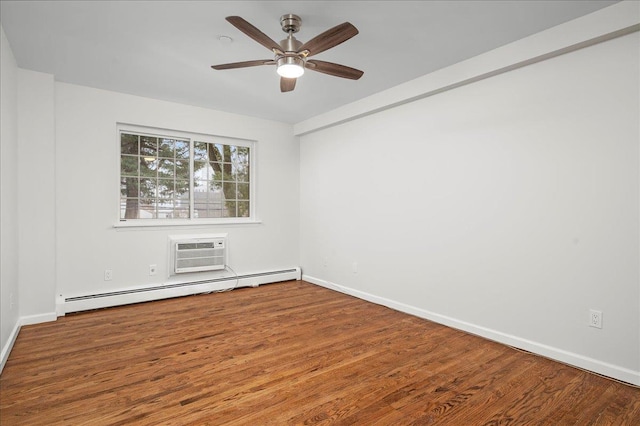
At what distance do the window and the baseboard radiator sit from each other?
→ 877mm

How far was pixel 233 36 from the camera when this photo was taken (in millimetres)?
2613

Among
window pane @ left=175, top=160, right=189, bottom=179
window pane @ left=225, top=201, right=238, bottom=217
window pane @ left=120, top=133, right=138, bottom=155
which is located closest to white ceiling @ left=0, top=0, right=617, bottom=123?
window pane @ left=120, top=133, right=138, bottom=155

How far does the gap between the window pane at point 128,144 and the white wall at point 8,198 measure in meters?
1.01

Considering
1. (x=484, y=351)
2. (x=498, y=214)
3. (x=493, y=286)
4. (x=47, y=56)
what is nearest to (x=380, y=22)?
(x=498, y=214)

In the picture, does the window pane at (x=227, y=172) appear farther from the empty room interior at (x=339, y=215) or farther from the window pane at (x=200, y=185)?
the window pane at (x=200, y=185)

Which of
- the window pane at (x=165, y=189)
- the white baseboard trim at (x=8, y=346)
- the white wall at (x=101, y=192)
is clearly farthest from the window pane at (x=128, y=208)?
the white baseboard trim at (x=8, y=346)

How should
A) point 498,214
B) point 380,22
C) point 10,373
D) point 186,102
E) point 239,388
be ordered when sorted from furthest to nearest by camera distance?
point 186,102 < point 498,214 < point 380,22 < point 10,373 < point 239,388

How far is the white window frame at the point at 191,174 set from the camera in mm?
3983

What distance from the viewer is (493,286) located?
9.62ft

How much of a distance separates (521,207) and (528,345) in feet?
3.63

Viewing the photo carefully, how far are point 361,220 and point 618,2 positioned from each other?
294 cm

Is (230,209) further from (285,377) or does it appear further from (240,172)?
(285,377)

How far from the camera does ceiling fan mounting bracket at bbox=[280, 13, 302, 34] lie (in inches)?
91.7

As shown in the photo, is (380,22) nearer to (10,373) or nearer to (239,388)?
(239,388)
